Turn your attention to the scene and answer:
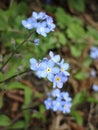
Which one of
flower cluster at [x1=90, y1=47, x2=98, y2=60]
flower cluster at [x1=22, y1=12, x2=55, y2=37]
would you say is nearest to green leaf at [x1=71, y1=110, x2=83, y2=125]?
flower cluster at [x1=90, y1=47, x2=98, y2=60]

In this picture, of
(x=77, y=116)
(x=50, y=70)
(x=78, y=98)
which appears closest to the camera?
(x=50, y=70)

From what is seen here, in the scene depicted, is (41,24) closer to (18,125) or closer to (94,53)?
(18,125)

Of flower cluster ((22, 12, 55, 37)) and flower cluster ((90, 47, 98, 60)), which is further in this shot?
flower cluster ((90, 47, 98, 60))

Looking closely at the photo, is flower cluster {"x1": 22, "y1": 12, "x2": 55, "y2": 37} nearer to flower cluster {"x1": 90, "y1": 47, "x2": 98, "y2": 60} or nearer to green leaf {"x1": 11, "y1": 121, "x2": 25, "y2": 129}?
green leaf {"x1": 11, "y1": 121, "x2": 25, "y2": 129}

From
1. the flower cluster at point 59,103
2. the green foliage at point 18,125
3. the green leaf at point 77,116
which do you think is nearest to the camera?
the flower cluster at point 59,103

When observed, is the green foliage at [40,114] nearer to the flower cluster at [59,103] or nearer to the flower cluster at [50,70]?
the flower cluster at [59,103]

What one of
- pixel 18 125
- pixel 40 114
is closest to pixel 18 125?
pixel 18 125

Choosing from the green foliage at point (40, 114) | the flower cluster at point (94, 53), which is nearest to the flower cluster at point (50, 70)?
the green foliage at point (40, 114)

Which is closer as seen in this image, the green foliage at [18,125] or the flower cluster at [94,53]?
the green foliage at [18,125]

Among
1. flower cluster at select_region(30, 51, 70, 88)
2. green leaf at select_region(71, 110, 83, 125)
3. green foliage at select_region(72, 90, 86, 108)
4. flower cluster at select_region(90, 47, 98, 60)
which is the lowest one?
green leaf at select_region(71, 110, 83, 125)
